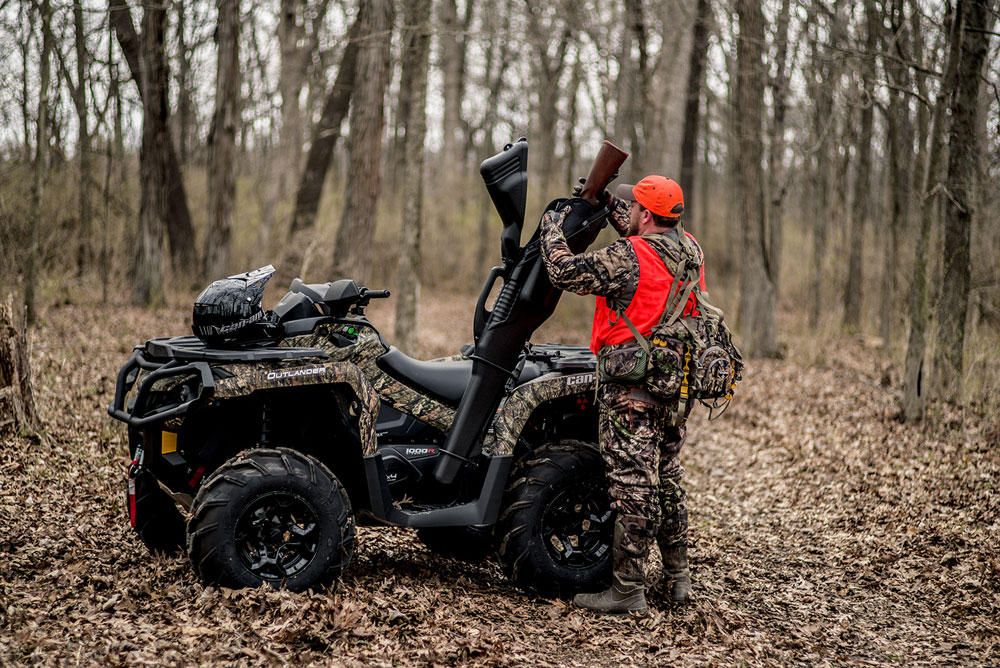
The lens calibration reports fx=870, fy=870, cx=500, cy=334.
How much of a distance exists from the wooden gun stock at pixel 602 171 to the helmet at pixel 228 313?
1.84 m

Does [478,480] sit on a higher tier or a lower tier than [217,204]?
lower

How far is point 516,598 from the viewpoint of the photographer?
492 centimetres

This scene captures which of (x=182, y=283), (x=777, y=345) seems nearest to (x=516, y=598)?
(x=777, y=345)

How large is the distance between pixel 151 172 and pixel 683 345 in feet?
43.1

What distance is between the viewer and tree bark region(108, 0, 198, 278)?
621 inches

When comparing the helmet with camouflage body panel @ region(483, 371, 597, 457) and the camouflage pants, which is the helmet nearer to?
camouflage body panel @ region(483, 371, 597, 457)

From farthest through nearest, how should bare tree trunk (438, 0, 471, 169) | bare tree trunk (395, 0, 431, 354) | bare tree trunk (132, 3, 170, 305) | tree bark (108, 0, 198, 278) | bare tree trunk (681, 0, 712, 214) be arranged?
bare tree trunk (438, 0, 471, 169) < bare tree trunk (681, 0, 712, 214) < tree bark (108, 0, 198, 278) < bare tree trunk (132, 3, 170, 305) < bare tree trunk (395, 0, 431, 354)

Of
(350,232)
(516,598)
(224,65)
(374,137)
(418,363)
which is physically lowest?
(516,598)

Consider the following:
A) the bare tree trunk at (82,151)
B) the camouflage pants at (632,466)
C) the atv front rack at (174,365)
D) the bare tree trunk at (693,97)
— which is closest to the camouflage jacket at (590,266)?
the camouflage pants at (632,466)

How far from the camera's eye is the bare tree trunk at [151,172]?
15.3 meters

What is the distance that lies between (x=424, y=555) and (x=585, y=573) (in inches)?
46.6

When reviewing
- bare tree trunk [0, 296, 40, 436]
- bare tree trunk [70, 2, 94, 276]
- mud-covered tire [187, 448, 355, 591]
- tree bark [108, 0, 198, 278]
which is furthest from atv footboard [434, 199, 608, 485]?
bare tree trunk [70, 2, 94, 276]

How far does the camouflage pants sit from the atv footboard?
0.57m

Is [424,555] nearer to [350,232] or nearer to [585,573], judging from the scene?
[585,573]
